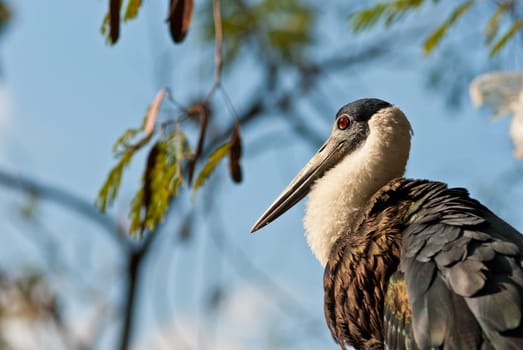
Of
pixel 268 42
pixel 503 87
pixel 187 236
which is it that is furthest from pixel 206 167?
pixel 268 42

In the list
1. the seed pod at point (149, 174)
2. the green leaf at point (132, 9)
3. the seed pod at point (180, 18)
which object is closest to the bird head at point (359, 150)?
the seed pod at point (149, 174)

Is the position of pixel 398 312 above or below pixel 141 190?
below

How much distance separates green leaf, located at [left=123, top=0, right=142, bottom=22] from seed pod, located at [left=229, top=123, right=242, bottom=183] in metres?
0.66

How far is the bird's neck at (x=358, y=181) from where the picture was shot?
4.13 metres

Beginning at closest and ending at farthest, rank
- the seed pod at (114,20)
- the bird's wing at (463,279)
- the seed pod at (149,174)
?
the bird's wing at (463,279)
the seed pod at (114,20)
the seed pod at (149,174)

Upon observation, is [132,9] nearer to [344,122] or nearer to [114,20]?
[114,20]

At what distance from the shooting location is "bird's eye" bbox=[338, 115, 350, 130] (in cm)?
448

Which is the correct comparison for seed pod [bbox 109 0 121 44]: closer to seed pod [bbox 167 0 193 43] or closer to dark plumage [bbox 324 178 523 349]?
seed pod [bbox 167 0 193 43]

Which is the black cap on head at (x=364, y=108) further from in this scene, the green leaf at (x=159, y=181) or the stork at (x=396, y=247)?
the green leaf at (x=159, y=181)

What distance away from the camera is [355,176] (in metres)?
4.19

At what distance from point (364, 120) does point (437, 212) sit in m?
0.96

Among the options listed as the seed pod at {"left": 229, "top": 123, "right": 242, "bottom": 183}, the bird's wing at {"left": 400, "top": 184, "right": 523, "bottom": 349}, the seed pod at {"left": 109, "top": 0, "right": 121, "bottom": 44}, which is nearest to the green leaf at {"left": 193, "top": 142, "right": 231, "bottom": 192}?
the seed pod at {"left": 229, "top": 123, "right": 242, "bottom": 183}

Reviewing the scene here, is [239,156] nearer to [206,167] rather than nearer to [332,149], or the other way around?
[206,167]

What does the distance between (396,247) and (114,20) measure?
58.3 inches
